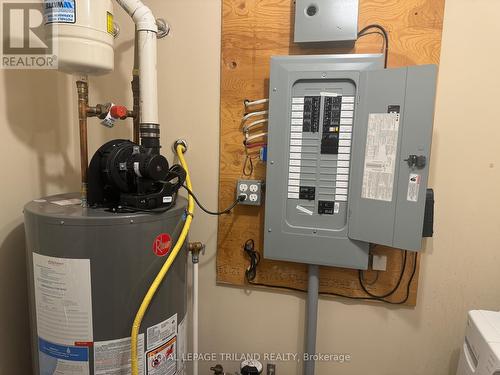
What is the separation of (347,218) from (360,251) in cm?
14

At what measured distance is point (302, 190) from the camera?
125cm

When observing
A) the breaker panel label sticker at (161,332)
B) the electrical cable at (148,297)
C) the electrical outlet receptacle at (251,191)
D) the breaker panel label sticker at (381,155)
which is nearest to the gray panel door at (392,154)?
the breaker panel label sticker at (381,155)

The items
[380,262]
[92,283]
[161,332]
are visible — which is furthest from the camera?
[380,262]

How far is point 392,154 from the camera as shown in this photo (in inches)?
44.3

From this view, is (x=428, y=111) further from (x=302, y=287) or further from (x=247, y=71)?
(x=302, y=287)

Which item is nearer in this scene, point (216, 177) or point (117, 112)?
point (117, 112)

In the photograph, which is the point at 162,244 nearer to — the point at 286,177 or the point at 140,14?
the point at 286,177

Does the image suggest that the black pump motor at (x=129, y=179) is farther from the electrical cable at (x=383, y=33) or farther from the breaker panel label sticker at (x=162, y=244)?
the electrical cable at (x=383, y=33)

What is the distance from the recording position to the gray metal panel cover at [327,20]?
1.16 m

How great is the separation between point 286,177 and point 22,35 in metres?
1.09

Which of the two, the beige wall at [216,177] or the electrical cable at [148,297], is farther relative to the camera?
the beige wall at [216,177]

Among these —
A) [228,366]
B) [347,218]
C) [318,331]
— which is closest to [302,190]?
[347,218]

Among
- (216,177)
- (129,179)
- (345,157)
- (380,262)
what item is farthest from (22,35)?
(380,262)

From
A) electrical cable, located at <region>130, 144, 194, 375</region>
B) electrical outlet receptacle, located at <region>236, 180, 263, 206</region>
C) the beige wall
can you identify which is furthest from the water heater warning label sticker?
electrical outlet receptacle, located at <region>236, 180, 263, 206</region>
